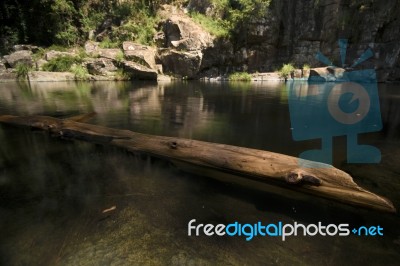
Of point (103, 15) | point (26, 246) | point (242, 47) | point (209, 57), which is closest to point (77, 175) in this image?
point (26, 246)

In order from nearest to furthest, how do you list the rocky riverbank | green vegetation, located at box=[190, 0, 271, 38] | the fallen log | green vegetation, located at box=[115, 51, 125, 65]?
the fallen log < the rocky riverbank < green vegetation, located at box=[115, 51, 125, 65] < green vegetation, located at box=[190, 0, 271, 38]

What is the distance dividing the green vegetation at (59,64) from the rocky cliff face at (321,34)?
20755 mm

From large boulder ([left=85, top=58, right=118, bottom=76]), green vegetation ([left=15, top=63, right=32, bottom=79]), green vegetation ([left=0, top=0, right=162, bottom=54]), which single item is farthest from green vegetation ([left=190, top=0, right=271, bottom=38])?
green vegetation ([left=15, top=63, right=32, bottom=79])

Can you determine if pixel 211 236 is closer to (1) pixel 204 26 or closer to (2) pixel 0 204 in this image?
(2) pixel 0 204

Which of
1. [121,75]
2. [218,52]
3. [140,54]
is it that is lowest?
[121,75]

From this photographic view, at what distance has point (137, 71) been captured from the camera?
89.1 ft

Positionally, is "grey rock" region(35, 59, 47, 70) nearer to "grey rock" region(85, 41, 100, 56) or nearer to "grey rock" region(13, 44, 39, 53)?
"grey rock" region(13, 44, 39, 53)

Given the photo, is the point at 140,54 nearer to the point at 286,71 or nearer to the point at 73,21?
the point at 73,21

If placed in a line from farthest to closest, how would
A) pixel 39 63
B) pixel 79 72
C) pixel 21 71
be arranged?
1. pixel 39 63
2. pixel 79 72
3. pixel 21 71

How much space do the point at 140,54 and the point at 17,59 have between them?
1314cm

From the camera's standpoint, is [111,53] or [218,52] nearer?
[111,53]

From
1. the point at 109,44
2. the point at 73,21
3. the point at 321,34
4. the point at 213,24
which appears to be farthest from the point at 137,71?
the point at 321,34

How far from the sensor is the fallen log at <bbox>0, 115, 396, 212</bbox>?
2.58m

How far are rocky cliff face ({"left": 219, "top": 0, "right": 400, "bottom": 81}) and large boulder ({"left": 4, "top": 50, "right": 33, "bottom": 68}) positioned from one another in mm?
24854
